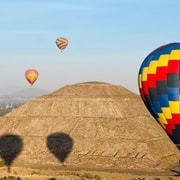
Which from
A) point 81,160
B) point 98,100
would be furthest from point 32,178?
point 98,100

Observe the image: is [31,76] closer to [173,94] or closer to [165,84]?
[165,84]

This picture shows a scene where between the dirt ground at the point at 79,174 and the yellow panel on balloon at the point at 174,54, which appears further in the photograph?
the dirt ground at the point at 79,174

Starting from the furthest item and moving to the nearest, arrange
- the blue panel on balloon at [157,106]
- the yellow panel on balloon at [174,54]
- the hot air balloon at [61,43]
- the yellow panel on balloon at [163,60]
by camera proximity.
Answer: the hot air balloon at [61,43], the blue panel on balloon at [157,106], the yellow panel on balloon at [163,60], the yellow panel on balloon at [174,54]

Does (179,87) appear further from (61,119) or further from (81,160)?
(61,119)

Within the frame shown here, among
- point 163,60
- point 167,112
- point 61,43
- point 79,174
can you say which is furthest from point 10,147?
point 163,60

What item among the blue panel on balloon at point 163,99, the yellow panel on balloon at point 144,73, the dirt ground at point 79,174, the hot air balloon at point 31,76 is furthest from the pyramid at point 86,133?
the yellow panel on balloon at point 144,73

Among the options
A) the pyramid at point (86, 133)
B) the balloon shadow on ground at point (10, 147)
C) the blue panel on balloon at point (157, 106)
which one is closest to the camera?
the blue panel on balloon at point (157, 106)

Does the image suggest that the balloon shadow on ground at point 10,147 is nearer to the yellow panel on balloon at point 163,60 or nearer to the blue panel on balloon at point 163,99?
the blue panel on balloon at point 163,99

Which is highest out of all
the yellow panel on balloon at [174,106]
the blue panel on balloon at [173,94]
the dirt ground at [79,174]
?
the blue panel on balloon at [173,94]
